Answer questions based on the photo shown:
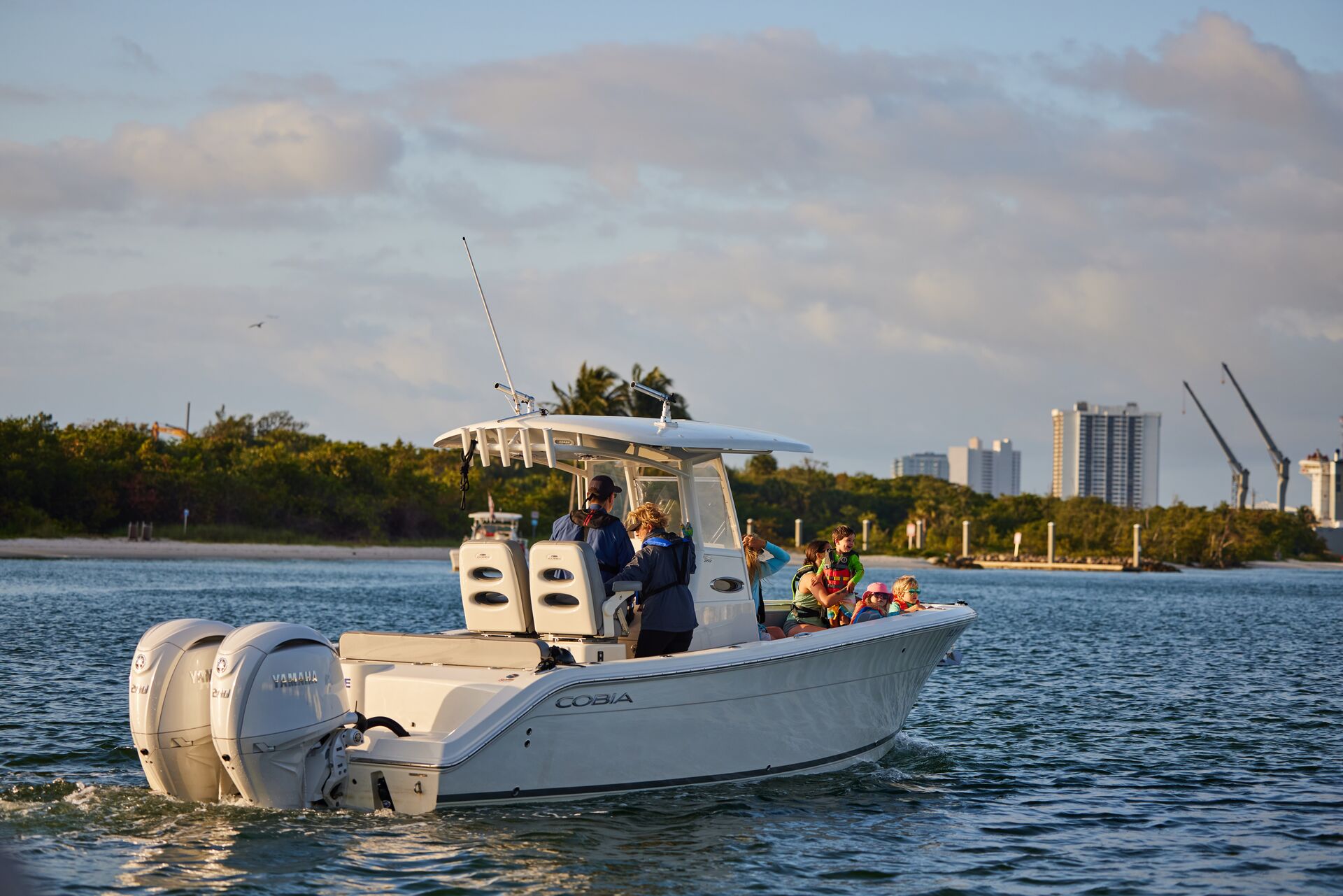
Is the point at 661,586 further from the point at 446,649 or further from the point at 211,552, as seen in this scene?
the point at 211,552

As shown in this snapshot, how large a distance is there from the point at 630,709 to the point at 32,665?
467 inches

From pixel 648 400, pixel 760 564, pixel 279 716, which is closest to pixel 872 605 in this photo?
pixel 760 564

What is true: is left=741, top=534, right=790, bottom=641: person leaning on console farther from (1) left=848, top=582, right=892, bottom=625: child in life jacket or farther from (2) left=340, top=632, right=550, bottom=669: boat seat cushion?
(2) left=340, top=632, right=550, bottom=669: boat seat cushion

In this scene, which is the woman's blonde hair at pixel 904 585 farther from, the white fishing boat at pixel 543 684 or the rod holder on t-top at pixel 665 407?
the rod holder on t-top at pixel 665 407

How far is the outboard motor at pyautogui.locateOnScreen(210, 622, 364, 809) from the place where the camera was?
21.8 ft

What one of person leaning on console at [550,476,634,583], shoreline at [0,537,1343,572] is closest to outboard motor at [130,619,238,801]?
person leaning on console at [550,476,634,583]

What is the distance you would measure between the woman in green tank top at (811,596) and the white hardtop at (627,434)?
1508 millimetres

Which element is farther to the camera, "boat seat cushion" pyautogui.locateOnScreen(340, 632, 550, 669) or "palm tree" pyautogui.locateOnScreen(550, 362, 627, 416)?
"palm tree" pyautogui.locateOnScreen(550, 362, 627, 416)

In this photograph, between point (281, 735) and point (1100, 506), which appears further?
point (1100, 506)

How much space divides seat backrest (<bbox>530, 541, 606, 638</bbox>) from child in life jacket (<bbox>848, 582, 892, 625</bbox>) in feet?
8.13

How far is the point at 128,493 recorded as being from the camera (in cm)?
6369

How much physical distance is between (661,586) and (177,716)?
3025 mm

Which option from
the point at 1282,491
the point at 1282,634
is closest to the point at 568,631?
the point at 1282,634

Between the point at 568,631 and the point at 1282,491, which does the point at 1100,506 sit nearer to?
the point at 1282,491
